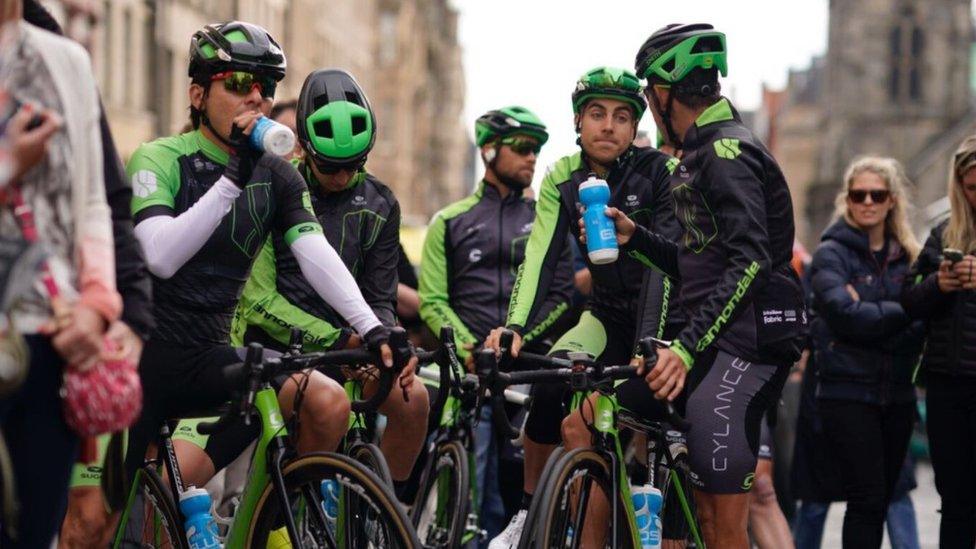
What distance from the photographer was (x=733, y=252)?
262 inches

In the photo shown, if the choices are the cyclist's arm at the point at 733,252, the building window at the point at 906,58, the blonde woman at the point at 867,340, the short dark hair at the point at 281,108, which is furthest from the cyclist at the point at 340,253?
the building window at the point at 906,58

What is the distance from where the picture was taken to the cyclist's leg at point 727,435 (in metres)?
6.68

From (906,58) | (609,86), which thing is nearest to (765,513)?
(609,86)

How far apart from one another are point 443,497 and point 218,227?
216 cm

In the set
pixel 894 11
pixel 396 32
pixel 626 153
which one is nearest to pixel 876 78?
pixel 894 11

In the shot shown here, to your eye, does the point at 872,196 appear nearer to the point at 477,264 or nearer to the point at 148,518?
the point at 477,264

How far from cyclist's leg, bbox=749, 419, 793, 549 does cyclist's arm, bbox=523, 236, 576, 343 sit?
3.99 feet

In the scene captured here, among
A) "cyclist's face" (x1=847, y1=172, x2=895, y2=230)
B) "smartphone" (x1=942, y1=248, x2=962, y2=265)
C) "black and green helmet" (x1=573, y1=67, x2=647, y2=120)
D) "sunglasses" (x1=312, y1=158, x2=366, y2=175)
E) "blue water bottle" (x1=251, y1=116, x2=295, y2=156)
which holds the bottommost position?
"smartphone" (x1=942, y1=248, x2=962, y2=265)

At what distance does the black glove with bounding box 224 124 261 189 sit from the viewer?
6.06m

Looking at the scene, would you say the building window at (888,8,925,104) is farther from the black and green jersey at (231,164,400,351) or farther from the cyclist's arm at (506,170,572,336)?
the cyclist's arm at (506,170,572,336)

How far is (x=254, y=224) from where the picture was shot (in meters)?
6.87

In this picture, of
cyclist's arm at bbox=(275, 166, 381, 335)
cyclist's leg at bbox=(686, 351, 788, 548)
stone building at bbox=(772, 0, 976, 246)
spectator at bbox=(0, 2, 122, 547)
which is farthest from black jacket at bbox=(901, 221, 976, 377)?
stone building at bbox=(772, 0, 976, 246)

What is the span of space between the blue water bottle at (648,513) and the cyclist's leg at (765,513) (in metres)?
2.81

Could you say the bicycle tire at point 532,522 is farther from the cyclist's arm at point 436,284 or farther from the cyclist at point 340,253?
the cyclist's arm at point 436,284
